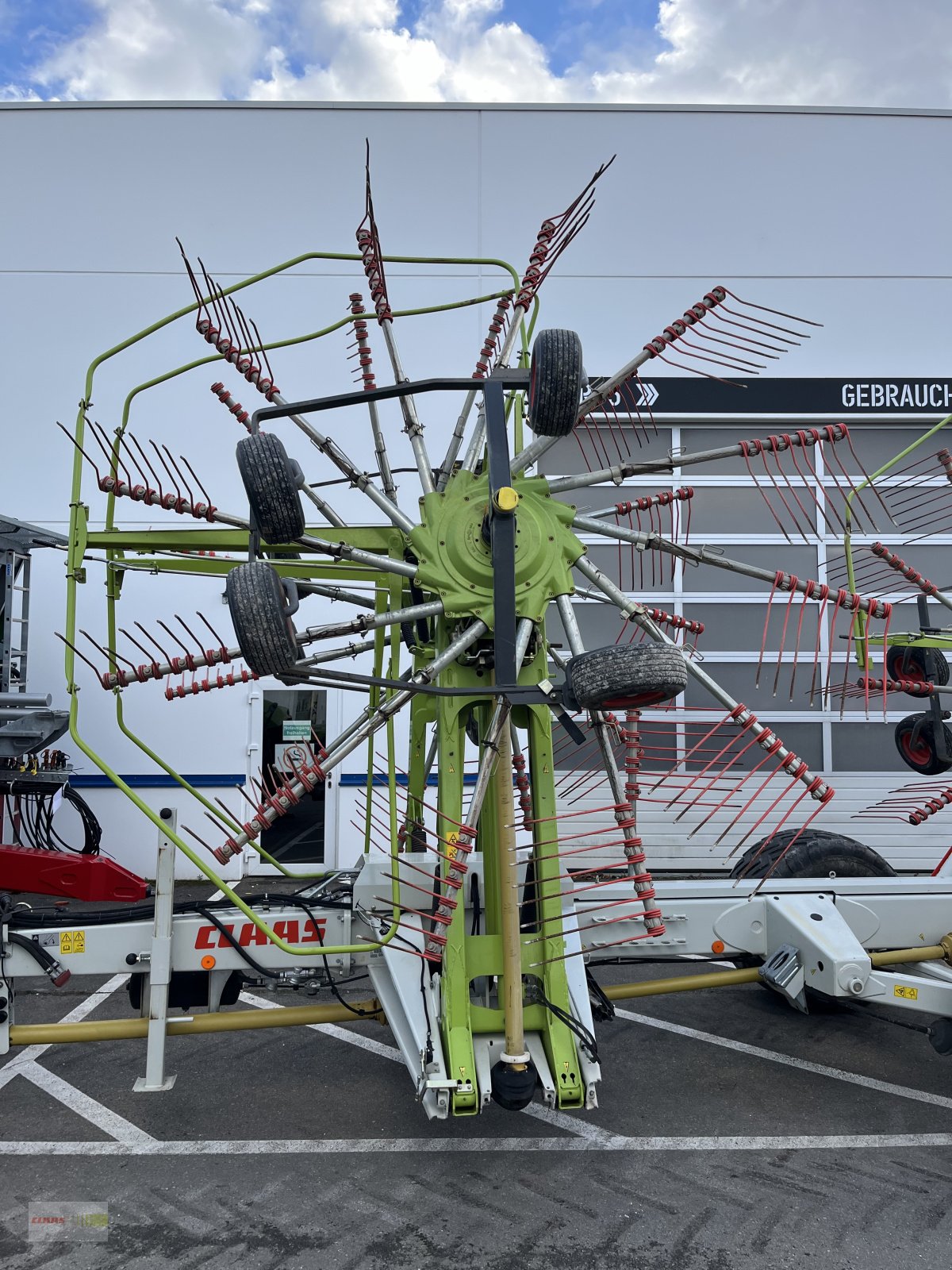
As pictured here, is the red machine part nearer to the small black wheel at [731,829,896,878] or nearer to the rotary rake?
the rotary rake

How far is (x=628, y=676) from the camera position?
315 centimetres

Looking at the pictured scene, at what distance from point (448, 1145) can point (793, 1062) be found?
6.91 ft

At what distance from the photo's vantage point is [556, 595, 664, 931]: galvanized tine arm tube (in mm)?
3445

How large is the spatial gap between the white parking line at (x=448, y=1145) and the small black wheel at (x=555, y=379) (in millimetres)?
3105

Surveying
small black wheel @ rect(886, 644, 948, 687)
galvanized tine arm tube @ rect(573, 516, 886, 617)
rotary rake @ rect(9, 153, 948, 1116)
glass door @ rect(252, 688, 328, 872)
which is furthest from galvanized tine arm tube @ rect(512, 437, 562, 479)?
glass door @ rect(252, 688, 328, 872)

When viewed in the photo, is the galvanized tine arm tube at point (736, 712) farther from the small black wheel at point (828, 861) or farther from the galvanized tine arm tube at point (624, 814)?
the small black wheel at point (828, 861)

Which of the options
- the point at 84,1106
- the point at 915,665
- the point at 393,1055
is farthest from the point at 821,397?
the point at 84,1106

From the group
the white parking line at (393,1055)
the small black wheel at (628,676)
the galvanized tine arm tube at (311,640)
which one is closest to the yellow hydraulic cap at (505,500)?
the small black wheel at (628,676)

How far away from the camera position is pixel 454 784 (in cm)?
396

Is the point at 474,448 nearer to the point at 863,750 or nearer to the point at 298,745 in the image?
the point at 298,745

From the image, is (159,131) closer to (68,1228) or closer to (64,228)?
(64,228)

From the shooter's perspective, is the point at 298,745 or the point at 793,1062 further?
the point at 298,745

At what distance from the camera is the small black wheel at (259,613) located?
311cm

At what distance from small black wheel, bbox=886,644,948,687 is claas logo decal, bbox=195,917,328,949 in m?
3.83
